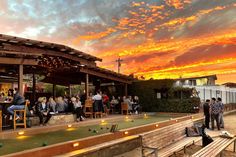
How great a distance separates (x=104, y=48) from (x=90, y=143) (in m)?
24.6

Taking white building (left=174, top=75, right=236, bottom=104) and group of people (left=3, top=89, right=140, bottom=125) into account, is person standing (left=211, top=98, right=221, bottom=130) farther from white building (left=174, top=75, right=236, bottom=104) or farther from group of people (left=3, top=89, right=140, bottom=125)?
white building (left=174, top=75, right=236, bottom=104)

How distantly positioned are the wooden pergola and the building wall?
6.38 m

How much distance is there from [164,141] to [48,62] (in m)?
11.2

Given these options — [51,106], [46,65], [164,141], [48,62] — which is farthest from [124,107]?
[164,141]

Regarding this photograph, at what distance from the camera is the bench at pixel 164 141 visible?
7.50m

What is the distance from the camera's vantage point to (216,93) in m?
30.6

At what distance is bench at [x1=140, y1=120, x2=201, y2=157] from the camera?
750 cm

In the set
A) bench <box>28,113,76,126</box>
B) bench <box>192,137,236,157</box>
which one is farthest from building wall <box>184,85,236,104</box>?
bench <box>192,137,236,157</box>

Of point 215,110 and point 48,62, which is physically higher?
point 48,62

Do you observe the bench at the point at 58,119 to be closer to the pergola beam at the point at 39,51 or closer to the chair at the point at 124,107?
the pergola beam at the point at 39,51

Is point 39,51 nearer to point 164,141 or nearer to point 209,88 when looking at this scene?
point 164,141

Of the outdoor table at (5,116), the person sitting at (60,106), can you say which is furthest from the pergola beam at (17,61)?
the person sitting at (60,106)

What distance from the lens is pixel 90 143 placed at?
26.1 ft

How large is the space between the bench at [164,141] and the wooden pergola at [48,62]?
6.32 meters
